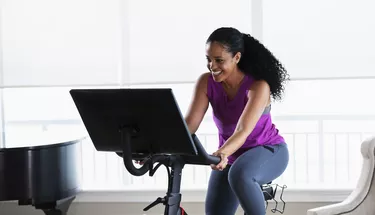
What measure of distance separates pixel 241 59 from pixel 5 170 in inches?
66.4

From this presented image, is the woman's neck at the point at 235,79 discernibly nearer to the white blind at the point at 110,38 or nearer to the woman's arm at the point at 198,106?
the woman's arm at the point at 198,106

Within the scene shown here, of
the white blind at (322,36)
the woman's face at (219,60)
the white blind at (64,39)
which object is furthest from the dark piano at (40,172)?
the white blind at (322,36)

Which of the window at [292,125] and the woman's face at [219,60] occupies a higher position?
the woman's face at [219,60]

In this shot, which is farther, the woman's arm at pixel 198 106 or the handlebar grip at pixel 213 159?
the woman's arm at pixel 198 106

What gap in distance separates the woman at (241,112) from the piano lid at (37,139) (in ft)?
4.20

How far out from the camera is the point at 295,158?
7.04 m

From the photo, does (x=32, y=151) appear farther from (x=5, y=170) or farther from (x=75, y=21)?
(x=75, y=21)

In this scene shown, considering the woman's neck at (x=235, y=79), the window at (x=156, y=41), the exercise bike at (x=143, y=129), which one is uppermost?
the window at (x=156, y=41)

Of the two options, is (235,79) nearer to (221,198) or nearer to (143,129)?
(221,198)

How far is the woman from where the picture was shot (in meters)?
2.93

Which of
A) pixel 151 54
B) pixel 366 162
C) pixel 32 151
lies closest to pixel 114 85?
pixel 151 54

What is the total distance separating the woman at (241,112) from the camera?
115 inches

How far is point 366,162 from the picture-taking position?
366cm

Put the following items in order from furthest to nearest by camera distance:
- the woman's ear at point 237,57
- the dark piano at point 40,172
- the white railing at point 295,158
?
the white railing at point 295,158 → the dark piano at point 40,172 → the woman's ear at point 237,57
